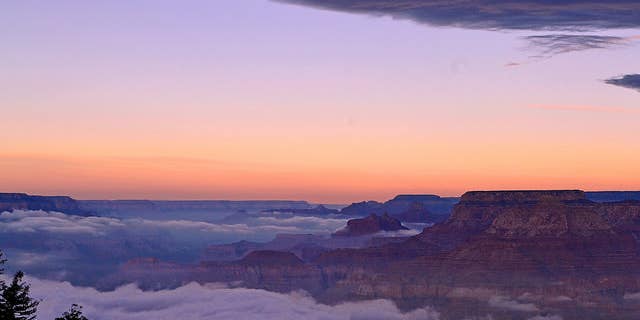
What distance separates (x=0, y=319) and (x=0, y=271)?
3432mm

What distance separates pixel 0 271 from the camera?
86.8 meters

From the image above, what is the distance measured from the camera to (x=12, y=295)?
8850cm

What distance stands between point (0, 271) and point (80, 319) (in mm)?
6557

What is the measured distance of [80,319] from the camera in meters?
87.3

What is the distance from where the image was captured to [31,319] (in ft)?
289

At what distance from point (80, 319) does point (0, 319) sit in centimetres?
561

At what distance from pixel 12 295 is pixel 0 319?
7.21 feet

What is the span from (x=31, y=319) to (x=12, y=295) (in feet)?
7.56

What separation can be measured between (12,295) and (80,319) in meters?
5.50

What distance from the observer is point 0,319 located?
8700 cm
